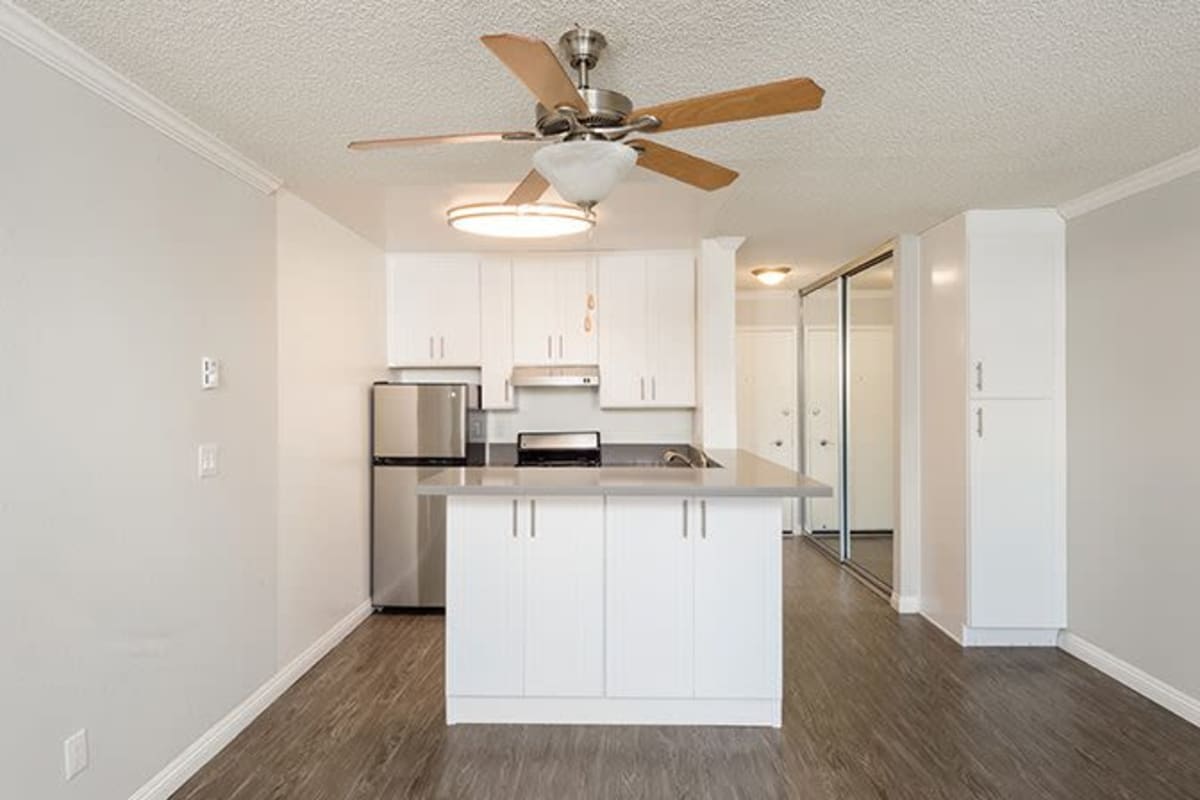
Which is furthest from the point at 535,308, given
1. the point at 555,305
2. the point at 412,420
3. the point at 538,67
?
the point at 538,67

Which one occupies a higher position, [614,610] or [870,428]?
[870,428]

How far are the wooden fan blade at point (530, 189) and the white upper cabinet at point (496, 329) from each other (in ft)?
7.84

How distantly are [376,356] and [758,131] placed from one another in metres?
2.95

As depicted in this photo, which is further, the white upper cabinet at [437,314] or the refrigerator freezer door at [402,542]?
the white upper cabinet at [437,314]

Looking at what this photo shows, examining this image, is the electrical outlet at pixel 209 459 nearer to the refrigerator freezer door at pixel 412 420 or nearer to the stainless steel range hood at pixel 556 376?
the refrigerator freezer door at pixel 412 420

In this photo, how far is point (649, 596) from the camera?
2803 mm

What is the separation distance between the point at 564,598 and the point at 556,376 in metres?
2.05

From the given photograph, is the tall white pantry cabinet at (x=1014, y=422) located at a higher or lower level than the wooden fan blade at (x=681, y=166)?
lower

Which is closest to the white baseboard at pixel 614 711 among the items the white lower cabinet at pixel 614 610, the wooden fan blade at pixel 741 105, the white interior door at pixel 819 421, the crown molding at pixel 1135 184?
the white lower cabinet at pixel 614 610

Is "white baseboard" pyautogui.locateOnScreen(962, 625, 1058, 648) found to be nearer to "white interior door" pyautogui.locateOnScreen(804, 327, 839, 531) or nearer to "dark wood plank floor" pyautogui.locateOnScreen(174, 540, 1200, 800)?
"dark wood plank floor" pyautogui.locateOnScreen(174, 540, 1200, 800)

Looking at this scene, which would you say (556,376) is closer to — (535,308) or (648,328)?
(535,308)

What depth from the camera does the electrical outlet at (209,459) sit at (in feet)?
8.27

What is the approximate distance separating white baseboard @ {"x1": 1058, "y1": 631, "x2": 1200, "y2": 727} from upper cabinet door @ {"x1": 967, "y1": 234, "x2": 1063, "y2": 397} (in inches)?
50.1

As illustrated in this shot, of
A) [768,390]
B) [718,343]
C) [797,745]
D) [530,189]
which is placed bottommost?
[797,745]
